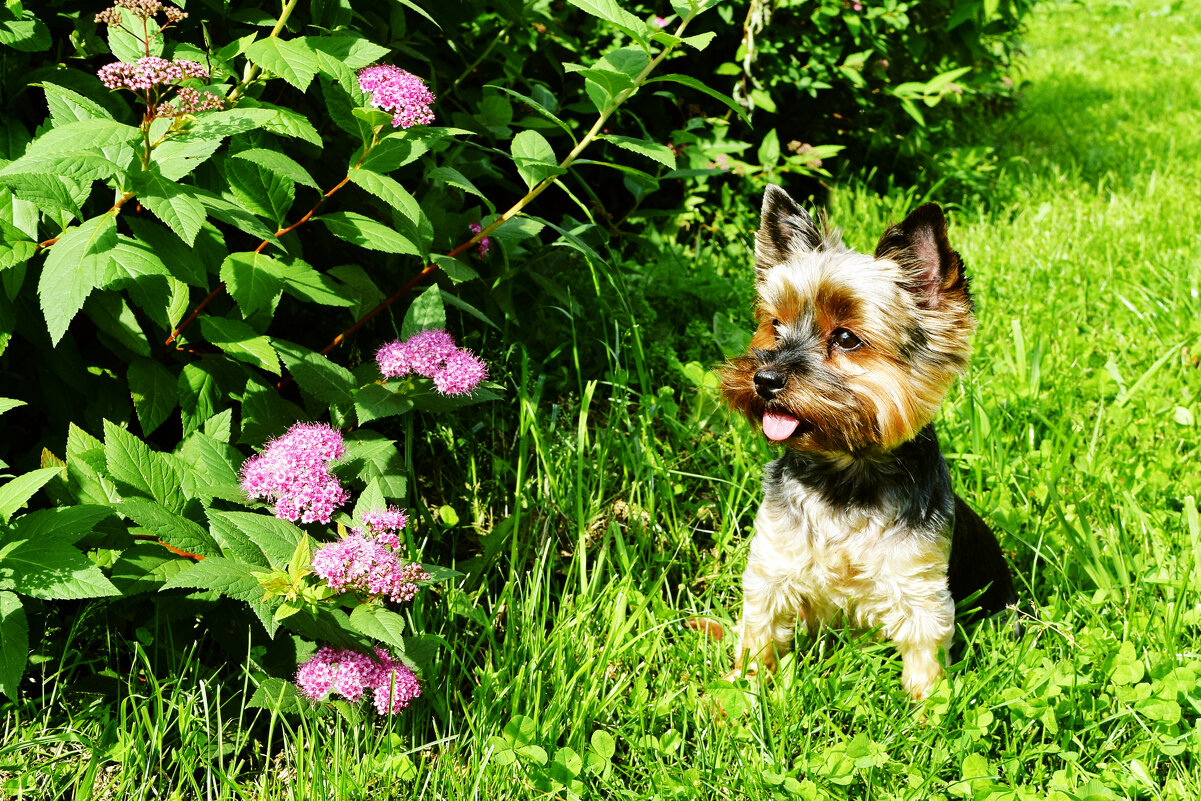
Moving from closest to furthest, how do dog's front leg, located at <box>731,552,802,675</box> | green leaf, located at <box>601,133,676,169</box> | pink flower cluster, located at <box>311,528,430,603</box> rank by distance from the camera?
pink flower cluster, located at <box>311,528,430,603</box>, green leaf, located at <box>601,133,676,169</box>, dog's front leg, located at <box>731,552,802,675</box>

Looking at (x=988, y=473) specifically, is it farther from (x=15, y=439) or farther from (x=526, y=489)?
(x=15, y=439)

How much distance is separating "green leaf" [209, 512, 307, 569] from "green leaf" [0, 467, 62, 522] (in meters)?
0.37

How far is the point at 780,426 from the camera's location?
274 cm

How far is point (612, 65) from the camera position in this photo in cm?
263

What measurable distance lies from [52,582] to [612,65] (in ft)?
6.03

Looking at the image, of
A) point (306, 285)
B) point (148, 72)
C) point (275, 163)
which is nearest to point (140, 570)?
point (306, 285)

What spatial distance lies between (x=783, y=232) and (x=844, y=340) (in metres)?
0.41

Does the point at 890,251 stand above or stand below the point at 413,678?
above

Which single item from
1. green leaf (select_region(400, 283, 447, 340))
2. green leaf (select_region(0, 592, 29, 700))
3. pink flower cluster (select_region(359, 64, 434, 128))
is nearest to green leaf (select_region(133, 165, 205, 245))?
pink flower cluster (select_region(359, 64, 434, 128))

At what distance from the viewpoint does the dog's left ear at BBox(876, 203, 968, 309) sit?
2.68m

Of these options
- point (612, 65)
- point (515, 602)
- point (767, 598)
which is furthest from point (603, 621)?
point (612, 65)

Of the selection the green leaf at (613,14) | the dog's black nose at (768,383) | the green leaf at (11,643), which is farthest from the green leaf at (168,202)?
the dog's black nose at (768,383)

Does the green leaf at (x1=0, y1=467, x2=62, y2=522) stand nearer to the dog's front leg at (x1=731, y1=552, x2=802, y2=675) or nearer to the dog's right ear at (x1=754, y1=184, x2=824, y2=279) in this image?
the dog's front leg at (x1=731, y1=552, x2=802, y2=675)

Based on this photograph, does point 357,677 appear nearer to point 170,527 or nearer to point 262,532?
point 262,532
